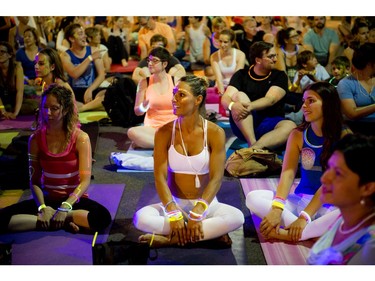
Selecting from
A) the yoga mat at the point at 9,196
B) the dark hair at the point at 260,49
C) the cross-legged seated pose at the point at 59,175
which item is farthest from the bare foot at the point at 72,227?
the dark hair at the point at 260,49

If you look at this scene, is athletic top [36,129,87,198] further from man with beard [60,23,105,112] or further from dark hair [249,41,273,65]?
man with beard [60,23,105,112]

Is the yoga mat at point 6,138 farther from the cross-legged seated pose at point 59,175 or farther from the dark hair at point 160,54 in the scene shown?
the cross-legged seated pose at point 59,175

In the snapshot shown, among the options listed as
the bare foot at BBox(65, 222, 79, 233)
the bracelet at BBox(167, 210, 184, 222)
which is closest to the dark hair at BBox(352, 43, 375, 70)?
the bracelet at BBox(167, 210, 184, 222)

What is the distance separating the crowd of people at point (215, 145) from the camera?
3.18 m

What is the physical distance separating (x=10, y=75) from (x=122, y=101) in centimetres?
125


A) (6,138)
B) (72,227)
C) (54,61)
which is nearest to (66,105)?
(72,227)

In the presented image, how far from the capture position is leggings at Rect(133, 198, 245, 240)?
4059mm

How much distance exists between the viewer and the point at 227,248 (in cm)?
409

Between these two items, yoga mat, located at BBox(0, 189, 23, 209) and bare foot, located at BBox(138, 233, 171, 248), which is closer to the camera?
bare foot, located at BBox(138, 233, 171, 248)

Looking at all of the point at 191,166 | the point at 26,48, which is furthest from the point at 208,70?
the point at 191,166

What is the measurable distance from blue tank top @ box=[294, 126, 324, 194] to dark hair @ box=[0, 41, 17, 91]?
386 cm

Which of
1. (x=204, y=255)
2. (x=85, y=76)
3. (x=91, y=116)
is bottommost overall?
(x=91, y=116)

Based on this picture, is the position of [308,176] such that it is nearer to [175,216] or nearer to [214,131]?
[214,131]

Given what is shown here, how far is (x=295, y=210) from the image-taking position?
428cm
